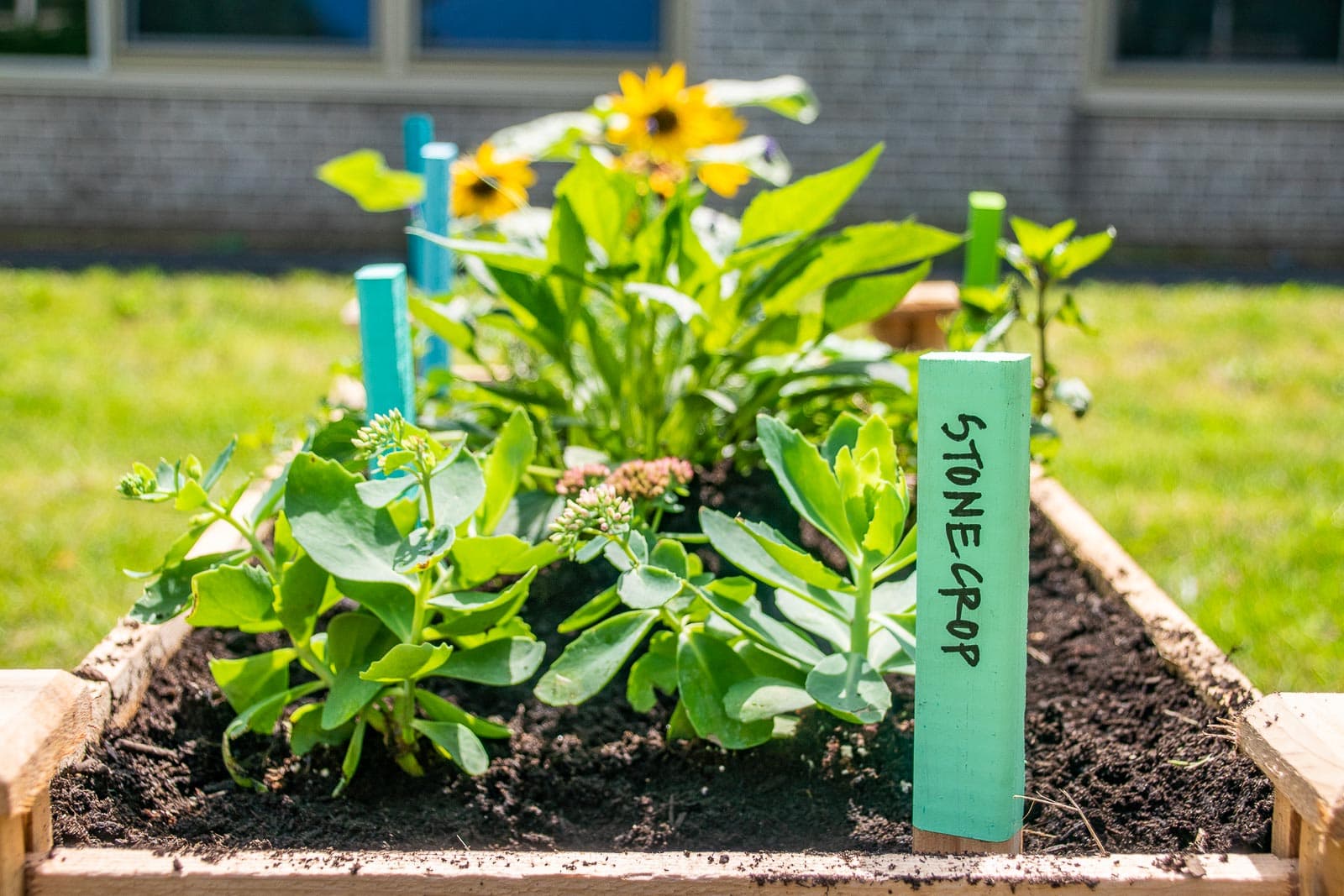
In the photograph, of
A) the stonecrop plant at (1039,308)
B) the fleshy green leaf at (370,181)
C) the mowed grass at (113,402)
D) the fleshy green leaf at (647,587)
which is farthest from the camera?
the mowed grass at (113,402)

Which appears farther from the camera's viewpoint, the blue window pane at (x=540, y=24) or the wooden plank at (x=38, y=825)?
the blue window pane at (x=540, y=24)

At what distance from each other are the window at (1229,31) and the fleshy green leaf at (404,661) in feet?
23.0

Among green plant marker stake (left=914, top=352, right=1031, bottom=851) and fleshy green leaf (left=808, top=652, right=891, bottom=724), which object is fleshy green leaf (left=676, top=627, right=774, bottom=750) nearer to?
fleshy green leaf (left=808, top=652, right=891, bottom=724)

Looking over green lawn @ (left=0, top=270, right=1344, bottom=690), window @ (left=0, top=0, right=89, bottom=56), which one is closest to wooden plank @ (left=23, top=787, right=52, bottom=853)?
green lawn @ (left=0, top=270, right=1344, bottom=690)

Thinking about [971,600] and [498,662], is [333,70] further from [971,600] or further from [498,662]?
[971,600]

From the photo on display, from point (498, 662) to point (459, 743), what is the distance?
3.4 inches

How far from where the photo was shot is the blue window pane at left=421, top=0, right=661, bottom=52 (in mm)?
7148

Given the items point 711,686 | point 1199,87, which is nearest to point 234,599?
point 711,686

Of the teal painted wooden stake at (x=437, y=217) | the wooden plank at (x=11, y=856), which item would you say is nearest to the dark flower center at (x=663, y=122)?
the teal painted wooden stake at (x=437, y=217)

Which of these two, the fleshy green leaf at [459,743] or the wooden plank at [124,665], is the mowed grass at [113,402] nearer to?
the wooden plank at [124,665]

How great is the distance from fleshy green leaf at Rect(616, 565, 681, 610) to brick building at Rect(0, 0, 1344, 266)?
602 cm

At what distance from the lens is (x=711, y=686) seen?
130cm

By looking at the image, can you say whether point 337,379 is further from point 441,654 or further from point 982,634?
point 982,634

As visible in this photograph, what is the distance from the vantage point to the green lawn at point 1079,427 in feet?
8.43
